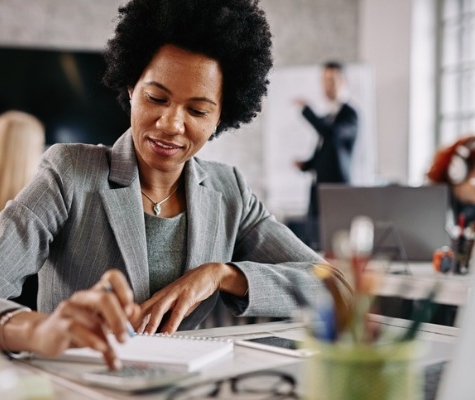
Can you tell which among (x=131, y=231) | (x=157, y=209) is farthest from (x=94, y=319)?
(x=157, y=209)

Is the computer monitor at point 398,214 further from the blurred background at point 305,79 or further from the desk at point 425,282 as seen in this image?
the blurred background at point 305,79

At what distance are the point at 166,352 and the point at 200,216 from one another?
0.57 metres

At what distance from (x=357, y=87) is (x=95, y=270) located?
4.21 metres

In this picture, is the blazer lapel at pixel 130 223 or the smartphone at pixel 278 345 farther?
the blazer lapel at pixel 130 223

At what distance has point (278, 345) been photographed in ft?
3.63

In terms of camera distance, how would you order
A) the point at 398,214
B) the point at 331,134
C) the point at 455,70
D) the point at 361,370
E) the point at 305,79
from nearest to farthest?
the point at 361,370, the point at 398,214, the point at 455,70, the point at 331,134, the point at 305,79

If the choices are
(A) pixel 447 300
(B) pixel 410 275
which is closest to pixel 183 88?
(A) pixel 447 300

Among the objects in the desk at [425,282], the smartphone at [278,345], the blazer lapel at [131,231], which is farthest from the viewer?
the desk at [425,282]

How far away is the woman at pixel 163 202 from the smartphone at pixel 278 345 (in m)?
0.16

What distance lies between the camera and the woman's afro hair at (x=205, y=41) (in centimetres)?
141

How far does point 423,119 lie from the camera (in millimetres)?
5262

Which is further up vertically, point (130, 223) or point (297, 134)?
point (297, 134)

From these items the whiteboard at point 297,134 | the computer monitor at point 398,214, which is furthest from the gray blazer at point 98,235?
the whiteboard at point 297,134

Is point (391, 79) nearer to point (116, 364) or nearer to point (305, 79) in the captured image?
point (305, 79)
